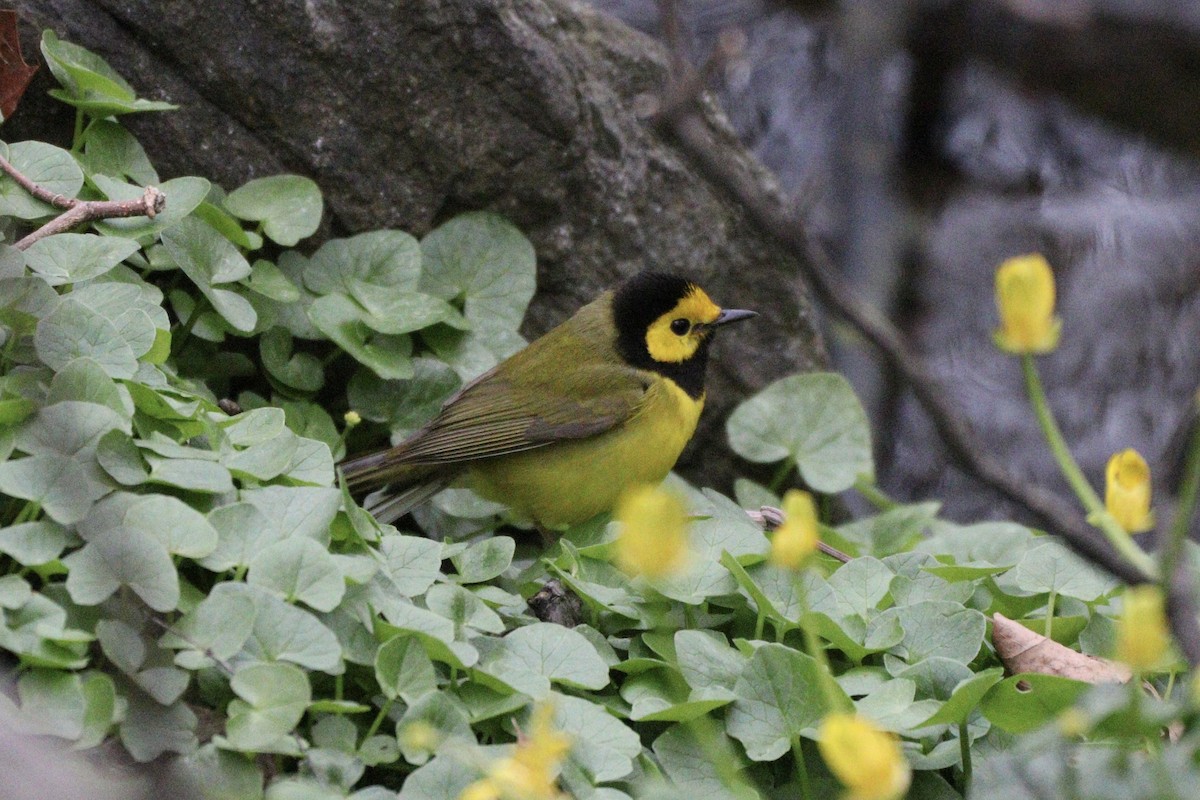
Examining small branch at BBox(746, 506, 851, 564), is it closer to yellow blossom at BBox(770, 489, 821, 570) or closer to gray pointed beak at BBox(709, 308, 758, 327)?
gray pointed beak at BBox(709, 308, 758, 327)


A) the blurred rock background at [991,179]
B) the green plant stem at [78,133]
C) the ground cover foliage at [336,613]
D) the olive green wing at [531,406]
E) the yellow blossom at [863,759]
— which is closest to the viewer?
the yellow blossom at [863,759]

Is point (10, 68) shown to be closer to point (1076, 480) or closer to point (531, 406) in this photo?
point (531, 406)

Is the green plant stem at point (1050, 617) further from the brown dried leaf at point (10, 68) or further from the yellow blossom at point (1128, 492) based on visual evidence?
the brown dried leaf at point (10, 68)

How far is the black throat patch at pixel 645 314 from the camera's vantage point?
3484 millimetres

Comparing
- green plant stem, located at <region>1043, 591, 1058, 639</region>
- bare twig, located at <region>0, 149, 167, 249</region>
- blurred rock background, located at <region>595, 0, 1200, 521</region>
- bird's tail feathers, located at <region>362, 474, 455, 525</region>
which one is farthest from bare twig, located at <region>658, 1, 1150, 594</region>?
blurred rock background, located at <region>595, 0, 1200, 521</region>

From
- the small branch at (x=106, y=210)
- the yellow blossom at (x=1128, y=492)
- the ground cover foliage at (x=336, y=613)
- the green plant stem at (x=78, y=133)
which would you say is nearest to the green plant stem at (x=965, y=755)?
the ground cover foliage at (x=336, y=613)

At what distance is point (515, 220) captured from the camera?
3.57 metres

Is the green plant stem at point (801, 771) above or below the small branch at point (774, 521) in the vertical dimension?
above

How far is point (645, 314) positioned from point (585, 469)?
428 mm

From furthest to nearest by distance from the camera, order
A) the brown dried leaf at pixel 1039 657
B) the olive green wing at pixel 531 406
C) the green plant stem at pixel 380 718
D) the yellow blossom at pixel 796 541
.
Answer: the olive green wing at pixel 531 406 < the brown dried leaf at pixel 1039 657 < the green plant stem at pixel 380 718 < the yellow blossom at pixel 796 541

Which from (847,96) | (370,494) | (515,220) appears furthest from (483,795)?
(847,96)

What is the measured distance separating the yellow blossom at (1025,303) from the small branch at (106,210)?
6.26ft

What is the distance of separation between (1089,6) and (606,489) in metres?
4.16

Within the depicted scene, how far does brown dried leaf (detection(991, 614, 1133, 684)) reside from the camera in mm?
2340
